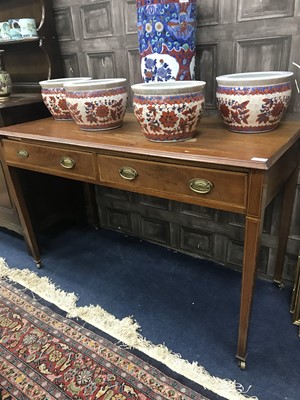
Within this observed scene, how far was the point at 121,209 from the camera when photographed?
195 centimetres

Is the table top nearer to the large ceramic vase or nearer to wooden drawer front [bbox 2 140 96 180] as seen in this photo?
wooden drawer front [bbox 2 140 96 180]

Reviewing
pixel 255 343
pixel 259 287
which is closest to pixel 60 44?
pixel 259 287

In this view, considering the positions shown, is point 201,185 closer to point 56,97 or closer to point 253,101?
point 253,101

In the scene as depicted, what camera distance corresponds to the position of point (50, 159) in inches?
51.1

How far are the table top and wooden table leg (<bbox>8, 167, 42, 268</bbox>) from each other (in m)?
0.24

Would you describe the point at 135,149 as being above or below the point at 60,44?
below

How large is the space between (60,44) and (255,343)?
1708 mm

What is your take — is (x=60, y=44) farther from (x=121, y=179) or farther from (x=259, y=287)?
(x=259, y=287)

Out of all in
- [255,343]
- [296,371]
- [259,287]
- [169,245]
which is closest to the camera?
[296,371]

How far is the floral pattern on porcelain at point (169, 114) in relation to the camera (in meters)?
0.96

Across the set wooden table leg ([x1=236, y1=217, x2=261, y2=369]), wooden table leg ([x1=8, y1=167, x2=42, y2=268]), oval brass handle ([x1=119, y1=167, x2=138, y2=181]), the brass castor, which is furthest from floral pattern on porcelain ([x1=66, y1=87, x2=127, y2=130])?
the brass castor

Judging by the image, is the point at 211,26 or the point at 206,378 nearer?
the point at 206,378

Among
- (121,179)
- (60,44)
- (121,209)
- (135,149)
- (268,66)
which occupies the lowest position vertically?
(121,209)

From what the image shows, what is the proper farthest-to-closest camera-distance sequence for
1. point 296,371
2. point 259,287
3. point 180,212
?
point 180,212
point 259,287
point 296,371
